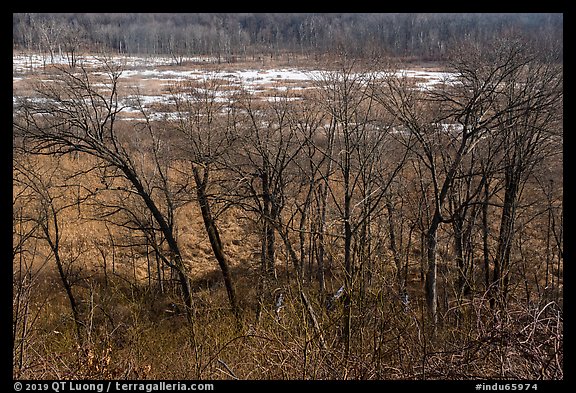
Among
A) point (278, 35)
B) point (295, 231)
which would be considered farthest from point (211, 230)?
point (278, 35)

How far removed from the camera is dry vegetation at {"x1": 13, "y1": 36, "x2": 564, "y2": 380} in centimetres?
600

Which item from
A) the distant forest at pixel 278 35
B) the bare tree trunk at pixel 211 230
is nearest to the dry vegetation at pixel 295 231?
the bare tree trunk at pixel 211 230

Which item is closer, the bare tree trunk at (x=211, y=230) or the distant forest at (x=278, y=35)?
the distant forest at (x=278, y=35)

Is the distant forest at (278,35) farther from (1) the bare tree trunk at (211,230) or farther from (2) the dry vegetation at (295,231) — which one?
(1) the bare tree trunk at (211,230)

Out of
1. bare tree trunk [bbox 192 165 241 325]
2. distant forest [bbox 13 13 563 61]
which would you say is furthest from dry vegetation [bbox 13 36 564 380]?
distant forest [bbox 13 13 563 61]

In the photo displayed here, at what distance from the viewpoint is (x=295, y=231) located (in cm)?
1452

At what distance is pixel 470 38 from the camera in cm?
1155

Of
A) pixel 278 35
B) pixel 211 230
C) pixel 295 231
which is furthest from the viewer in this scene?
pixel 295 231

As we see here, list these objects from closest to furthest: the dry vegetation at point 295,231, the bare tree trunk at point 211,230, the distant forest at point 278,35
Result: the dry vegetation at point 295,231 → the distant forest at point 278,35 → the bare tree trunk at point 211,230

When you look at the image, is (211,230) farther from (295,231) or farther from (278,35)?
(278,35)

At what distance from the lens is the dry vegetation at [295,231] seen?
600cm
